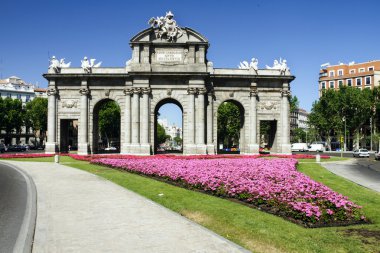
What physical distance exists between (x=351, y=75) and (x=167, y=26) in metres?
81.4

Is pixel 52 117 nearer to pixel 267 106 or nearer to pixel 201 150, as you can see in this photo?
pixel 201 150

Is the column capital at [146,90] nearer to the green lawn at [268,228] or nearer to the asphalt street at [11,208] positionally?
the asphalt street at [11,208]

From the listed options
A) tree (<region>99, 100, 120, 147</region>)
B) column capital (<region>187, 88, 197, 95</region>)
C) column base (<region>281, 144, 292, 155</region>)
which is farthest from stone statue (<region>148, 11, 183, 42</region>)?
tree (<region>99, 100, 120, 147</region>)

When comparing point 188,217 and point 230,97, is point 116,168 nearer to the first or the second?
point 188,217

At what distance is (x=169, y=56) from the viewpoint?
1895 inches

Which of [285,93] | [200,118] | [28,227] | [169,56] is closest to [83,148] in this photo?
[200,118]

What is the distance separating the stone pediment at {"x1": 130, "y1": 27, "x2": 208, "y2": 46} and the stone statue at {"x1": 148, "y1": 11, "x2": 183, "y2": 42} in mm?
429

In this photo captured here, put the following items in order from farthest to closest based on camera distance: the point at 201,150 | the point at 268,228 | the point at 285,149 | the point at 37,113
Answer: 1. the point at 37,113
2. the point at 285,149
3. the point at 201,150
4. the point at 268,228

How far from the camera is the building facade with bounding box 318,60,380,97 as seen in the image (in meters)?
105

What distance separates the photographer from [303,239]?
1015 cm

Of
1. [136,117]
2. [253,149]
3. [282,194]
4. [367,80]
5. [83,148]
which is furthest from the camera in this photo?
[367,80]

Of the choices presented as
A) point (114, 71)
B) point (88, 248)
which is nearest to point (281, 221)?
point (88, 248)

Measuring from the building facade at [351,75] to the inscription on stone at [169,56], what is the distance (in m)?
71.9

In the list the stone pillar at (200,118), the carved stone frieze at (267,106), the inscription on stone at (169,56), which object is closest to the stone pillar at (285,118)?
the carved stone frieze at (267,106)
